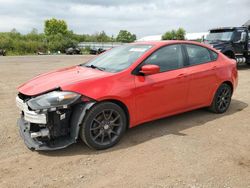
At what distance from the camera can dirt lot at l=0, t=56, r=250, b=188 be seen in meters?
3.16

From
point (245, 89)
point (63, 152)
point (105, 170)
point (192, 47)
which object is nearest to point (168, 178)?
point (105, 170)

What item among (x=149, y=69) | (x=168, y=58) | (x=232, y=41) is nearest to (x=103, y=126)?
(x=149, y=69)

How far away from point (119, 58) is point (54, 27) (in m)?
88.2

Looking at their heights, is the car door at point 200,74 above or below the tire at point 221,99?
above

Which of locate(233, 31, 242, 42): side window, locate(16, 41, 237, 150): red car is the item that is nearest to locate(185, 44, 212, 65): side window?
locate(16, 41, 237, 150): red car

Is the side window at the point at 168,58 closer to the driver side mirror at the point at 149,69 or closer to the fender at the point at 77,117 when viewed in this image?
the driver side mirror at the point at 149,69

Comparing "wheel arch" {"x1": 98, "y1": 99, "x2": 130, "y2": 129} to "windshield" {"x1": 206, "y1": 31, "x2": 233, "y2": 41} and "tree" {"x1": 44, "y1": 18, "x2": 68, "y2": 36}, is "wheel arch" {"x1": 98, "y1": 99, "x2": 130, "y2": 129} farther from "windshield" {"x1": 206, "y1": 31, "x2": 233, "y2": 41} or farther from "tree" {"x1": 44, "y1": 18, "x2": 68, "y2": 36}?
"tree" {"x1": 44, "y1": 18, "x2": 68, "y2": 36}

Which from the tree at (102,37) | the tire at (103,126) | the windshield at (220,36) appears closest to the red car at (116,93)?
the tire at (103,126)

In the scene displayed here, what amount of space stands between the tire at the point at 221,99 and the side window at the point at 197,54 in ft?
2.35

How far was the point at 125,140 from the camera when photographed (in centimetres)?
432

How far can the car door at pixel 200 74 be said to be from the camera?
16.3 feet

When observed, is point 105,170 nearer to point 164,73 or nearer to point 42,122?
point 42,122

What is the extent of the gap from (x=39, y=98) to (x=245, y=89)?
6703mm

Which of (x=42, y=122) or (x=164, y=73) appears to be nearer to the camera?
(x=42, y=122)
